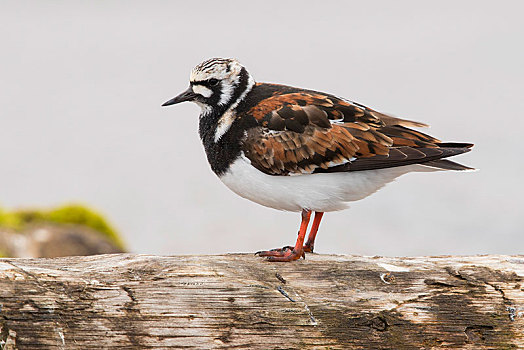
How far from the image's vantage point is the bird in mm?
6219

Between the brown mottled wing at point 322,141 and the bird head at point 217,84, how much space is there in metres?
0.26

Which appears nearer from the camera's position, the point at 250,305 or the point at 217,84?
the point at 250,305

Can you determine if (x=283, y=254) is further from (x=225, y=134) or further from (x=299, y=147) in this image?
(x=225, y=134)

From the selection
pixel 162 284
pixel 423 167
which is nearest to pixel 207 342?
pixel 162 284

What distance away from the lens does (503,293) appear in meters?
5.53

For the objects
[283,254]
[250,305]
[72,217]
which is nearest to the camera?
[250,305]

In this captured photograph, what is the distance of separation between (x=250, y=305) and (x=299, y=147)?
1.62 m

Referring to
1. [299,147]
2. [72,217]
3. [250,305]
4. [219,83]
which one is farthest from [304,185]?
[72,217]

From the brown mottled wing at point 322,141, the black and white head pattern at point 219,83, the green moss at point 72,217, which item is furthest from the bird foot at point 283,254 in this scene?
the green moss at point 72,217

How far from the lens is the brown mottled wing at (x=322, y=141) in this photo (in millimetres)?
6211

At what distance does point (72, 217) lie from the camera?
12180mm

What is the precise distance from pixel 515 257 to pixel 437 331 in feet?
3.83

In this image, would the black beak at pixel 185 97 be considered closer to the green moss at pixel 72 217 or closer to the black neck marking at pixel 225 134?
the black neck marking at pixel 225 134

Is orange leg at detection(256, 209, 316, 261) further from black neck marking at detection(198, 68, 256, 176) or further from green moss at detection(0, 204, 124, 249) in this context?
green moss at detection(0, 204, 124, 249)
